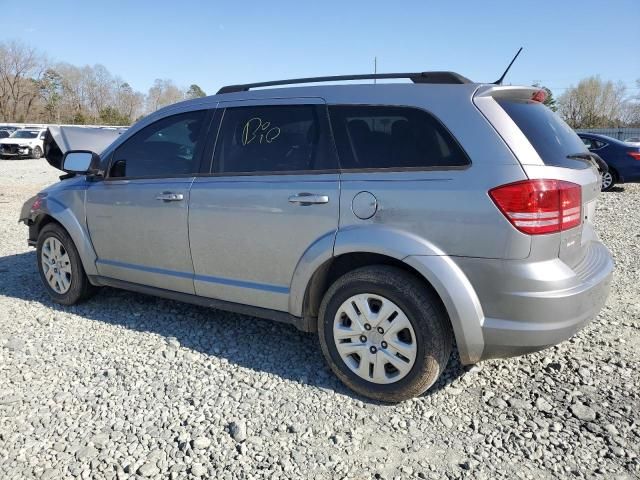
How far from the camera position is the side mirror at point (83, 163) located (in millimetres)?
4246

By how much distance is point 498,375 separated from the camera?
3.33m

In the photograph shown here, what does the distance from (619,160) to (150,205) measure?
12253 mm

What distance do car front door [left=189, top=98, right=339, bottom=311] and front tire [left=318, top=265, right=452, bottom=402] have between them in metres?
0.36

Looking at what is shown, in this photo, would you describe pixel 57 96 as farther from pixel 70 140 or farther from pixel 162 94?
pixel 70 140

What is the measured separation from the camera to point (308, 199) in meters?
3.11

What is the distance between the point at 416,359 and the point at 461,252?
672 mm

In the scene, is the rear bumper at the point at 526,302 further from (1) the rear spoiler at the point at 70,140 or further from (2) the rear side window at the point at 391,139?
(1) the rear spoiler at the point at 70,140

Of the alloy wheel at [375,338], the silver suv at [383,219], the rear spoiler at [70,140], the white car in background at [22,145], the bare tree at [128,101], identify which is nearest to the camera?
the silver suv at [383,219]

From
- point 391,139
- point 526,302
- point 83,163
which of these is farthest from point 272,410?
point 83,163

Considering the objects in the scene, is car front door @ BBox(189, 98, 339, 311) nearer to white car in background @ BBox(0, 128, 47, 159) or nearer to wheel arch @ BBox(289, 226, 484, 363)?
wheel arch @ BBox(289, 226, 484, 363)

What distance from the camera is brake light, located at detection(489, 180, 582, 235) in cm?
253

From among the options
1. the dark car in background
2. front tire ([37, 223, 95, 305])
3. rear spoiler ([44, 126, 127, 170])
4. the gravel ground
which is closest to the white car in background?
rear spoiler ([44, 126, 127, 170])

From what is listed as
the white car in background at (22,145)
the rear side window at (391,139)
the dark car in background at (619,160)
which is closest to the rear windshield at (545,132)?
the rear side window at (391,139)

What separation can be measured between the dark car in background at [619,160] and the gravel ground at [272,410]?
9.56 metres
